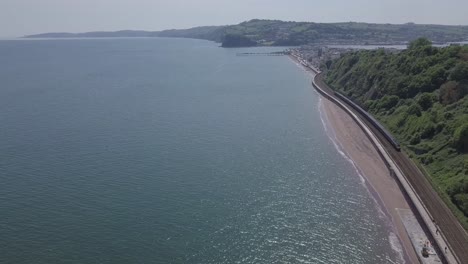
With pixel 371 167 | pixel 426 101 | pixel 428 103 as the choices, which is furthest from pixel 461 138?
pixel 426 101

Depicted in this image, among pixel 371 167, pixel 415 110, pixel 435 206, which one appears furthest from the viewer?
pixel 415 110

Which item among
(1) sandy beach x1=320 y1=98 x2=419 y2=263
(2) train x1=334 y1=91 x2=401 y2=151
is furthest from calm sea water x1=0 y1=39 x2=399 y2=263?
(2) train x1=334 y1=91 x2=401 y2=151

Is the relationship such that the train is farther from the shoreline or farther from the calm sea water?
the calm sea water

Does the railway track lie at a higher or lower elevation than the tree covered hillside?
lower

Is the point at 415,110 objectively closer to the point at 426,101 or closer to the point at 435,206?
the point at 426,101

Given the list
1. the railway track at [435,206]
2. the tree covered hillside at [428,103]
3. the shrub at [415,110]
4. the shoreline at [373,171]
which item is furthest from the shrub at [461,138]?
the shrub at [415,110]

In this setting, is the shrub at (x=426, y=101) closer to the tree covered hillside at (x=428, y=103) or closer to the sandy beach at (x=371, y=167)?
the tree covered hillside at (x=428, y=103)
